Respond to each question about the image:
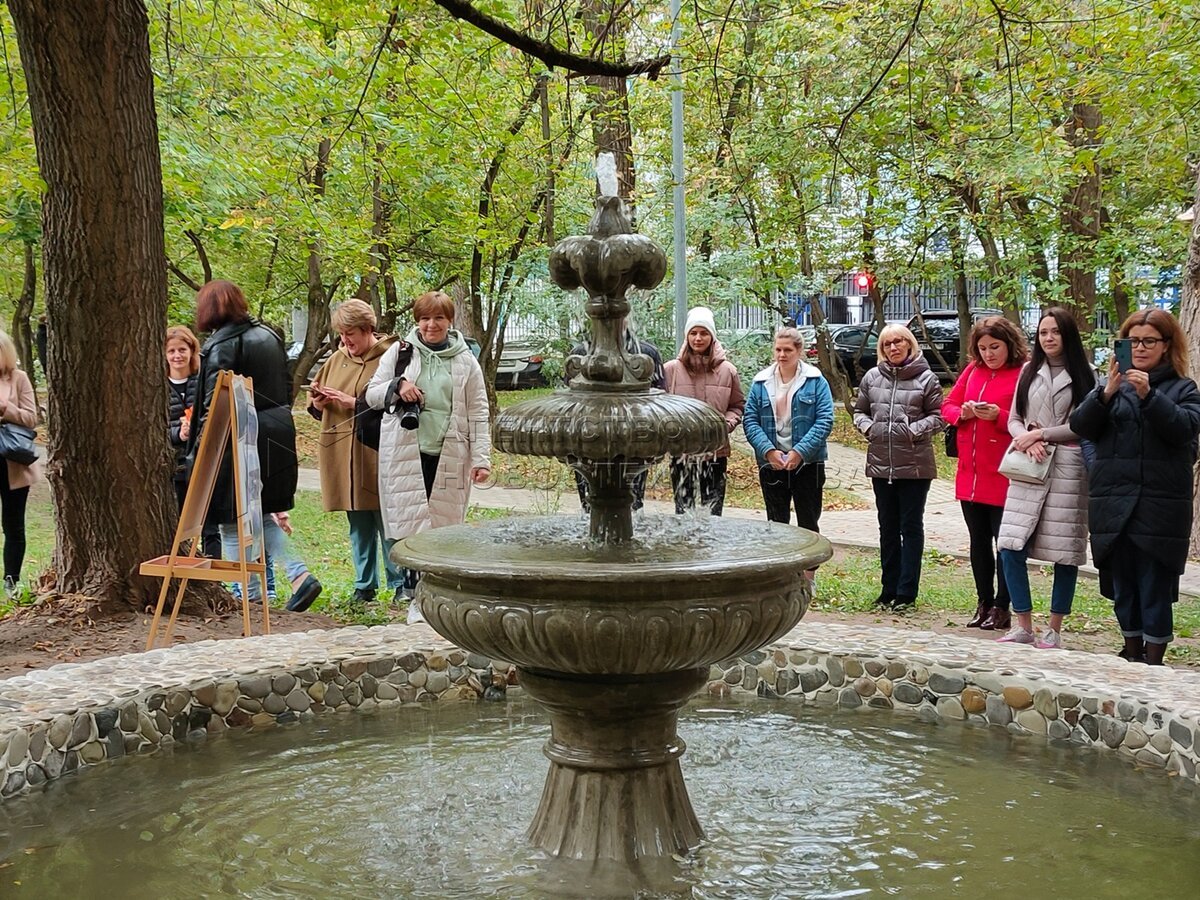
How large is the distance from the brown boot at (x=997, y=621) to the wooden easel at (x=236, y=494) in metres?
4.54

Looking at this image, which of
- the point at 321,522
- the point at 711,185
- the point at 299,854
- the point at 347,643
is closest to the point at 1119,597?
the point at 347,643

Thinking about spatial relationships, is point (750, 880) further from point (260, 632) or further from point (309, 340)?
point (309, 340)

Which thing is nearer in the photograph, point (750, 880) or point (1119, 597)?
point (750, 880)

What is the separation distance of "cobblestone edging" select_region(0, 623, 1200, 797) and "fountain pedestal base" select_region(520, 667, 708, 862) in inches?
82.6

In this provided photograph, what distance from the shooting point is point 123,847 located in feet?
14.7

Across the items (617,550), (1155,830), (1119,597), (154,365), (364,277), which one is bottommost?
(1155,830)

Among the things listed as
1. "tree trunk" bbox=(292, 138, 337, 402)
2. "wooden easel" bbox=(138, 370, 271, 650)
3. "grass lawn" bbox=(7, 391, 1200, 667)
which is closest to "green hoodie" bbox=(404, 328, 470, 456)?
"wooden easel" bbox=(138, 370, 271, 650)

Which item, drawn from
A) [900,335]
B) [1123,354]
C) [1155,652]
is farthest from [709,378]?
[1155,652]

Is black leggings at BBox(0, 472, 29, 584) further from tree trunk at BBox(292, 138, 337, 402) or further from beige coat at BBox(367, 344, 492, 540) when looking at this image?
tree trunk at BBox(292, 138, 337, 402)

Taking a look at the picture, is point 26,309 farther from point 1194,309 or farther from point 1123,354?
point 1123,354

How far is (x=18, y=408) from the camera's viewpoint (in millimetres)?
9281

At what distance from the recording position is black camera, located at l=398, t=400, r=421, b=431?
789cm

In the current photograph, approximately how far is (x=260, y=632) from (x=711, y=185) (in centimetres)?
1282

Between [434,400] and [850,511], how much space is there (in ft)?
29.7
